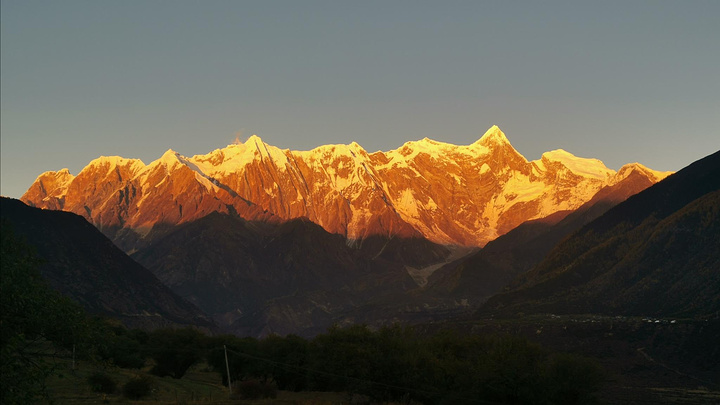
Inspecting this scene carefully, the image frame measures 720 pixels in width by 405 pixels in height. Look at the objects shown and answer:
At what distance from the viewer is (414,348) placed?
120 meters

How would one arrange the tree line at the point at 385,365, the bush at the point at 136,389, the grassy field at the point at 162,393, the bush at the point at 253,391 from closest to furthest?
the grassy field at the point at 162,393, the bush at the point at 136,389, the tree line at the point at 385,365, the bush at the point at 253,391

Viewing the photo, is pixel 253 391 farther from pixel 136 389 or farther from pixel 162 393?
pixel 136 389

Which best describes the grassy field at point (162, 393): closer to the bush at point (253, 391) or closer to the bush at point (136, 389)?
the bush at point (136, 389)

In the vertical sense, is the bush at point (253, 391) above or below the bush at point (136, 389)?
below

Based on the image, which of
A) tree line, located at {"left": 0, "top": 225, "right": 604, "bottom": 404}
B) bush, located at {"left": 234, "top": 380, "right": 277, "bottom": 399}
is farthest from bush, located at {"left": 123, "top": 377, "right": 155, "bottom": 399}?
bush, located at {"left": 234, "top": 380, "right": 277, "bottom": 399}

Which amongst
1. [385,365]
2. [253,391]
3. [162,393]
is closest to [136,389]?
[162,393]

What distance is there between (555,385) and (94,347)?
224ft

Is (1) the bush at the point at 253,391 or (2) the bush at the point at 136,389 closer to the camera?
(2) the bush at the point at 136,389

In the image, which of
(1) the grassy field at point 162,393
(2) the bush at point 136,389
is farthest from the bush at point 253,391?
(2) the bush at point 136,389

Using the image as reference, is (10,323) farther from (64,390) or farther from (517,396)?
(517,396)

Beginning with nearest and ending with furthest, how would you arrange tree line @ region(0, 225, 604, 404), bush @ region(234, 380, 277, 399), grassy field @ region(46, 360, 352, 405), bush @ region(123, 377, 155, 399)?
grassy field @ region(46, 360, 352, 405) → bush @ region(123, 377, 155, 399) → tree line @ region(0, 225, 604, 404) → bush @ region(234, 380, 277, 399)

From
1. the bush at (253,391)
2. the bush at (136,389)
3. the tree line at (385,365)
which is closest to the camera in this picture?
the bush at (136,389)

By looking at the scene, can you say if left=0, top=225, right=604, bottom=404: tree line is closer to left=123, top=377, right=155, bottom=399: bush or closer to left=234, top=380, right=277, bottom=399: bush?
left=234, top=380, right=277, bottom=399: bush

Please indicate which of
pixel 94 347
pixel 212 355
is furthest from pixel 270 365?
pixel 94 347
